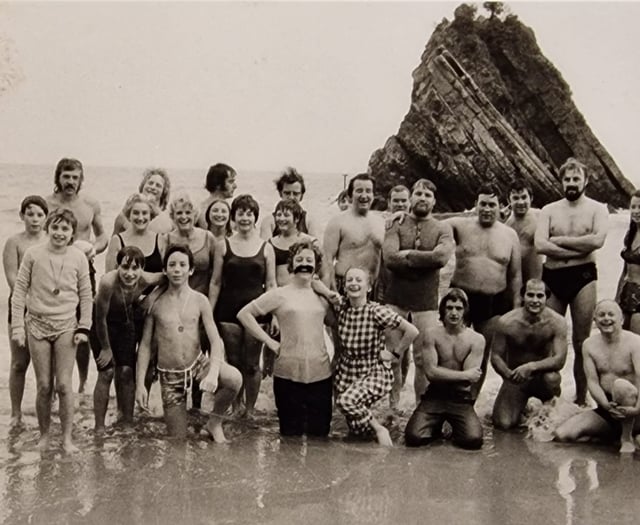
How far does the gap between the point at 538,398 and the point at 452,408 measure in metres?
1.00

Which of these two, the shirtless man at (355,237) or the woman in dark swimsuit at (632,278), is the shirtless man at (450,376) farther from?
the woman in dark swimsuit at (632,278)

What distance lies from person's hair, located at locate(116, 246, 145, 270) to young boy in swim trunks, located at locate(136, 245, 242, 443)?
0.19 m

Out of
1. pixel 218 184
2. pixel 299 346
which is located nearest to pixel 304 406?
pixel 299 346

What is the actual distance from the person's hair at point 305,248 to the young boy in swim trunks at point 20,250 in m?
1.91

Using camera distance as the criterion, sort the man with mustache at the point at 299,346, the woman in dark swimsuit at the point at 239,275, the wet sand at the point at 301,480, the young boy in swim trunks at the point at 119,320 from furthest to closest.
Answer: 1. the woman in dark swimsuit at the point at 239,275
2. the man with mustache at the point at 299,346
3. the young boy in swim trunks at the point at 119,320
4. the wet sand at the point at 301,480

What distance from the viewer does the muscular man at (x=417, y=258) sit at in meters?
6.38

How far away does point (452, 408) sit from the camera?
593 centimetres

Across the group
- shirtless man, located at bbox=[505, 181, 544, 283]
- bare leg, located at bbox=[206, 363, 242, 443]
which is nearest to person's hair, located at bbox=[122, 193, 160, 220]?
bare leg, located at bbox=[206, 363, 242, 443]

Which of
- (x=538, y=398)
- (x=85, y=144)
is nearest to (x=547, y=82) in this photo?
(x=85, y=144)

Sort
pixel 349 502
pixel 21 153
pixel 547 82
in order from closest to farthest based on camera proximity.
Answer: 1. pixel 349 502
2. pixel 21 153
3. pixel 547 82

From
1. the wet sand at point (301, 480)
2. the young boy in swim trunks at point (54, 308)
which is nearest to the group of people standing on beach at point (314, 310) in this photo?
the young boy in swim trunks at point (54, 308)

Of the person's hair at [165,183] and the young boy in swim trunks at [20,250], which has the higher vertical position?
the person's hair at [165,183]

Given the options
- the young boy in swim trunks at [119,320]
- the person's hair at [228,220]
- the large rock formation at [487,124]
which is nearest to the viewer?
the young boy in swim trunks at [119,320]

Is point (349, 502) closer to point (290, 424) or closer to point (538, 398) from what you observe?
point (290, 424)
